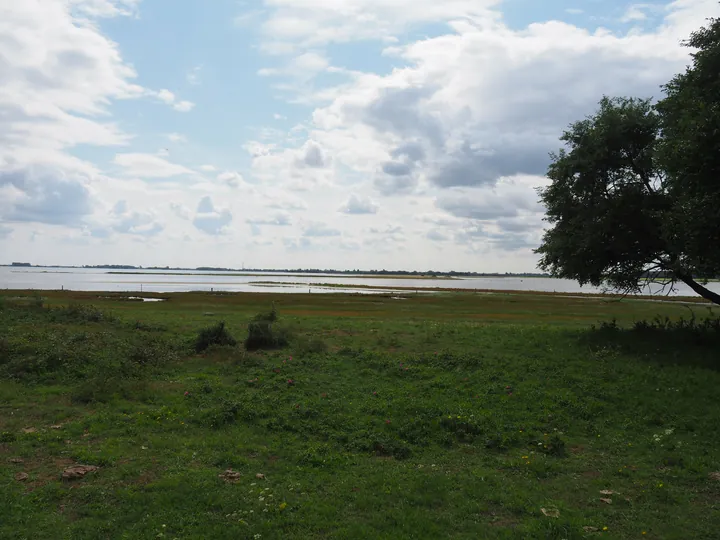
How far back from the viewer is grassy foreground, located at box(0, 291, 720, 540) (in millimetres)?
9680

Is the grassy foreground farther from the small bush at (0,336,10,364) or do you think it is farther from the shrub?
the shrub

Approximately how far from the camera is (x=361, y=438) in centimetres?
1412

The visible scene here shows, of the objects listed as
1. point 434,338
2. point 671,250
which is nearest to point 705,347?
point 671,250

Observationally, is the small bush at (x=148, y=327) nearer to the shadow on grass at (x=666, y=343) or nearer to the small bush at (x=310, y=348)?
the small bush at (x=310, y=348)

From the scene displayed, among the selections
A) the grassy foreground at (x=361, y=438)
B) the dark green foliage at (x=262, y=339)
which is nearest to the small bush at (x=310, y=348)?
the grassy foreground at (x=361, y=438)

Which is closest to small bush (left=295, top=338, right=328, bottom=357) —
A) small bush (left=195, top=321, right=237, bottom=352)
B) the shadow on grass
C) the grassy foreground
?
the grassy foreground

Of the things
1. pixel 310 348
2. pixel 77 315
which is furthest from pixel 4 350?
pixel 310 348

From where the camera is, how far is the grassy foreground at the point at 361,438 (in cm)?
968

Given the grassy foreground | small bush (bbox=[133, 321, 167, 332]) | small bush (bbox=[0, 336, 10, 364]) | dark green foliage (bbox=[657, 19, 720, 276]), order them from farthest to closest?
small bush (bbox=[133, 321, 167, 332]), small bush (bbox=[0, 336, 10, 364]), dark green foliage (bbox=[657, 19, 720, 276]), the grassy foreground

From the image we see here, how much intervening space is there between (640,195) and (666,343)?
26.8 ft

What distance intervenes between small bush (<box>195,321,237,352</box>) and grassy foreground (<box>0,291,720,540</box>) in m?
0.89

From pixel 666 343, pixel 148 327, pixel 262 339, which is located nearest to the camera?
pixel 666 343

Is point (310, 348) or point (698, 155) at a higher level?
point (698, 155)

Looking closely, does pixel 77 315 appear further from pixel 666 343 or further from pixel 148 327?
pixel 666 343
